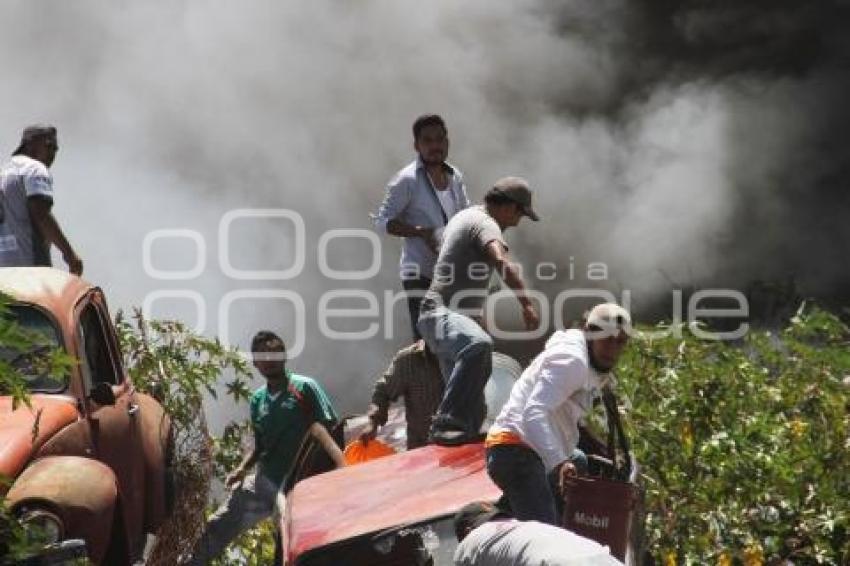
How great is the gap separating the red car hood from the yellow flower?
12.3 feet

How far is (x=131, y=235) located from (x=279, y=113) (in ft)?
6.73

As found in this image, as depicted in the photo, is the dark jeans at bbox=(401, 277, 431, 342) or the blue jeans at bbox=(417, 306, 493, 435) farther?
the dark jeans at bbox=(401, 277, 431, 342)

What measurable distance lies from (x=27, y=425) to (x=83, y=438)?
0.47m

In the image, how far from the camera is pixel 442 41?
1748cm

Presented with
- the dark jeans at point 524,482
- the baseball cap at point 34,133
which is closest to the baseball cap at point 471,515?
the dark jeans at point 524,482

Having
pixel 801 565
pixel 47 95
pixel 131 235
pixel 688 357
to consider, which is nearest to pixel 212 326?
pixel 131 235

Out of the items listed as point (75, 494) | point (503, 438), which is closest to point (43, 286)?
point (75, 494)

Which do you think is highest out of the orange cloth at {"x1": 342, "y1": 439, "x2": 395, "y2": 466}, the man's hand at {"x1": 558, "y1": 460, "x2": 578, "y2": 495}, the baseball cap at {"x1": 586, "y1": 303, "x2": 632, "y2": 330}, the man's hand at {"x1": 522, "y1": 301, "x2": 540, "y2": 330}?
the baseball cap at {"x1": 586, "y1": 303, "x2": 632, "y2": 330}

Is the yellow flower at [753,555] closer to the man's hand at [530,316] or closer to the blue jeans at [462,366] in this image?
the blue jeans at [462,366]

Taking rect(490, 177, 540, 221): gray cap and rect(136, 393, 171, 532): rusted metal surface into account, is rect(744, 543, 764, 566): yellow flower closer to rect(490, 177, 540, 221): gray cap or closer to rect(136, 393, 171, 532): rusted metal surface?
rect(490, 177, 540, 221): gray cap

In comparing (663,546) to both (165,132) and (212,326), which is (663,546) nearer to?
(212,326)

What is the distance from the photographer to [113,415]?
9.05m

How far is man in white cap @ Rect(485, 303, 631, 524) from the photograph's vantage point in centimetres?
714

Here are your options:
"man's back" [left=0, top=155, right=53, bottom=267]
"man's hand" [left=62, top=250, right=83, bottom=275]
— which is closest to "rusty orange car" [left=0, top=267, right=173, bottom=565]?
"man's hand" [left=62, top=250, right=83, bottom=275]
